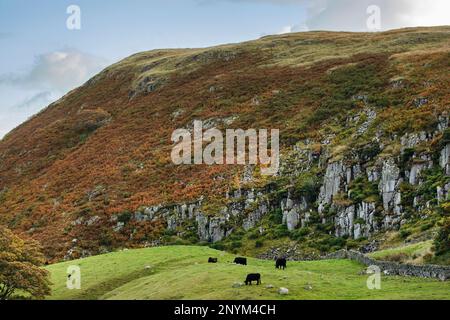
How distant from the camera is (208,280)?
34.6 m

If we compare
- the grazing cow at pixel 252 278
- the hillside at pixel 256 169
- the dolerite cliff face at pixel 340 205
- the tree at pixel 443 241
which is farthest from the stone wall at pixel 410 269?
the dolerite cliff face at pixel 340 205

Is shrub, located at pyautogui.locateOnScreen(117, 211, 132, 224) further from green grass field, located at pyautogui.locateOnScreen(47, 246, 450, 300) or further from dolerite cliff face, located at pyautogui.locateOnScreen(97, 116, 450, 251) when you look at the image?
green grass field, located at pyautogui.locateOnScreen(47, 246, 450, 300)

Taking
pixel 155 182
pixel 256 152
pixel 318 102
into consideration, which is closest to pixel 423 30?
pixel 318 102

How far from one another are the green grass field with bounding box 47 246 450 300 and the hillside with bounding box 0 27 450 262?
8900 millimetres

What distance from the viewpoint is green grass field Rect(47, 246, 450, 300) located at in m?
30.3

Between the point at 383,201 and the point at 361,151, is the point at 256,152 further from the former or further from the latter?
the point at 383,201

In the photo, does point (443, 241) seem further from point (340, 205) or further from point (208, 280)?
point (340, 205)

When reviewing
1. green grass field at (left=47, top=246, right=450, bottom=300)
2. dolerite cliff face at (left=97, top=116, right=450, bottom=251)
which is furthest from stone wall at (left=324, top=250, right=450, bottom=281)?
dolerite cliff face at (left=97, top=116, right=450, bottom=251)

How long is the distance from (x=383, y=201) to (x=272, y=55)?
66726mm

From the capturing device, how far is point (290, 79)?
105 metres

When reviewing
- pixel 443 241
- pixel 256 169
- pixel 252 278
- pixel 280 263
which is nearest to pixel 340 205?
pixel 256 169

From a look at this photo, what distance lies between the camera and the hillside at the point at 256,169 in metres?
64.4

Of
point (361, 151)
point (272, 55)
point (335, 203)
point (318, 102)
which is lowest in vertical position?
point (335, 203)

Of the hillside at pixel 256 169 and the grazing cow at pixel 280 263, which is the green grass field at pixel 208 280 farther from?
the hillside at pixel 256 169
